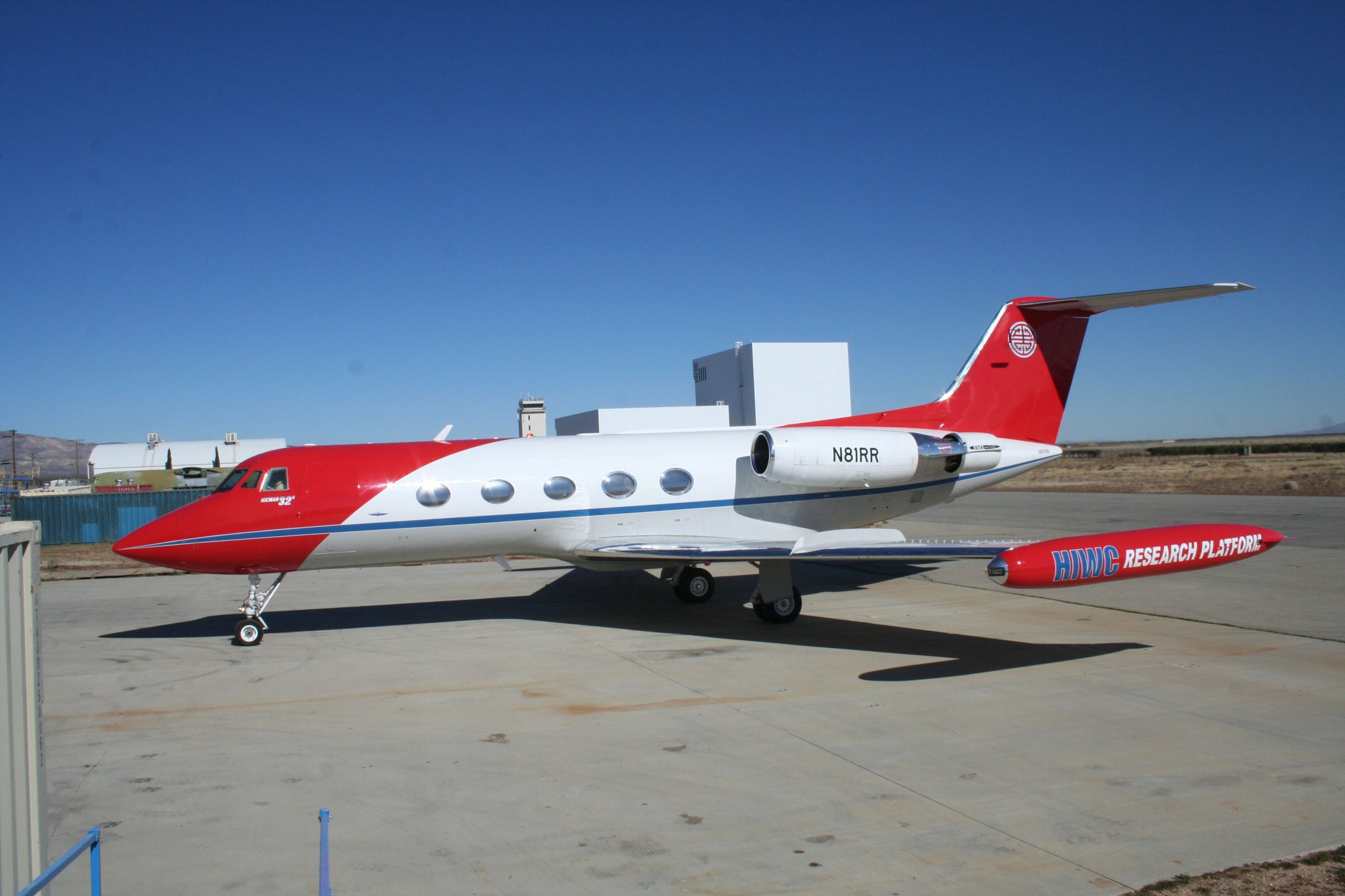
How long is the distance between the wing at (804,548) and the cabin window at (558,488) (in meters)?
0.81

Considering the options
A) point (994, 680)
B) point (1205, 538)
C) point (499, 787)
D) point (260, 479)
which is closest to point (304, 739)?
point (499, 787)

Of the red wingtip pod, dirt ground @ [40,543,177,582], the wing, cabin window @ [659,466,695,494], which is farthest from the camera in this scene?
dirt ground @ [40,543,177,582]

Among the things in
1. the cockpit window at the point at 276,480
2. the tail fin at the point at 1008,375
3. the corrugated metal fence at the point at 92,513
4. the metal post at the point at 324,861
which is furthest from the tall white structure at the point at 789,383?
the metal post at the point at 324,861

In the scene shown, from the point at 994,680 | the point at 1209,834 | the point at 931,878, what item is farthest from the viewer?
the point at 994,680

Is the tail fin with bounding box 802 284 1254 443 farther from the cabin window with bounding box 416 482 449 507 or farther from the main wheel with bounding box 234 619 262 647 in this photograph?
the main wheel with bounding box 234 619 262 647

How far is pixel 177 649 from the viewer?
40.9 feet

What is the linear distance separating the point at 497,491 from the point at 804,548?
4530 millimetres

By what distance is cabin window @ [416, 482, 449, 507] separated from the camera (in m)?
12.8

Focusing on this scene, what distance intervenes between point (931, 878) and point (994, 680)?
479 cm

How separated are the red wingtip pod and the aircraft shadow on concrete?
4.95 feet

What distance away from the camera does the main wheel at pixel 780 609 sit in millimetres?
13094

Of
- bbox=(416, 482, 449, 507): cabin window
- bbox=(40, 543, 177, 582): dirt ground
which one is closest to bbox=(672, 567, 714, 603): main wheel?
bbox=(416, 482, 449, 507): cabin window

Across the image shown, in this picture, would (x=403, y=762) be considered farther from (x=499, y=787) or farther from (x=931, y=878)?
(x=931, y=878)

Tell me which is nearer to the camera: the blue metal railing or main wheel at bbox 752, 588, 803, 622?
the blue metal railing
